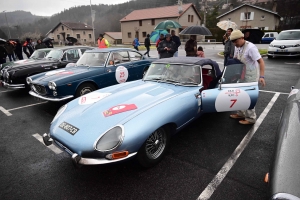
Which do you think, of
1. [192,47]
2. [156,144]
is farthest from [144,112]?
[192,47]

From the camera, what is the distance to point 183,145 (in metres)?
3.37

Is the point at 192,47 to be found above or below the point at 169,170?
above

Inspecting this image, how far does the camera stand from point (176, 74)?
12.3 ft

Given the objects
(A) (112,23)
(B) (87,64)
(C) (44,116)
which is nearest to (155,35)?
(B) (87,64)

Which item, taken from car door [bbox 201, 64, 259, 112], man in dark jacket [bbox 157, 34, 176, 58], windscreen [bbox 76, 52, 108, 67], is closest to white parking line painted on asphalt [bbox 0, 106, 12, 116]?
windscreen [bbox 76, 52, 108, 67]

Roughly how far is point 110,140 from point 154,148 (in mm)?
783

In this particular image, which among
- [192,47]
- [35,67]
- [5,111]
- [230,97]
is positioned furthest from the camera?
[35,67]

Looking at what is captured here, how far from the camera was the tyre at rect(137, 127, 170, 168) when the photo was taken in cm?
259

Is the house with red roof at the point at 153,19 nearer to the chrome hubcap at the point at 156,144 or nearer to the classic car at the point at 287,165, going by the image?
the chrome hubcap at the point at 156,144

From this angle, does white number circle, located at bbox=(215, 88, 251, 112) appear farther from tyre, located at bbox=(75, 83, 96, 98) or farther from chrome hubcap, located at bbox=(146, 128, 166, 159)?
tyre, located at bbox=(75, 83, 96, 98)

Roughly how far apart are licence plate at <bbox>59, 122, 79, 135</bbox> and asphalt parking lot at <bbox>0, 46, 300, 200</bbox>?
26.0 inches

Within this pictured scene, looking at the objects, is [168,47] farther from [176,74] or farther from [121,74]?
[176,74]

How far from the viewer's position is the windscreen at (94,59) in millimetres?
5783

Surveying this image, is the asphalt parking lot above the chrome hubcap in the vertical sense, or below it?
below
